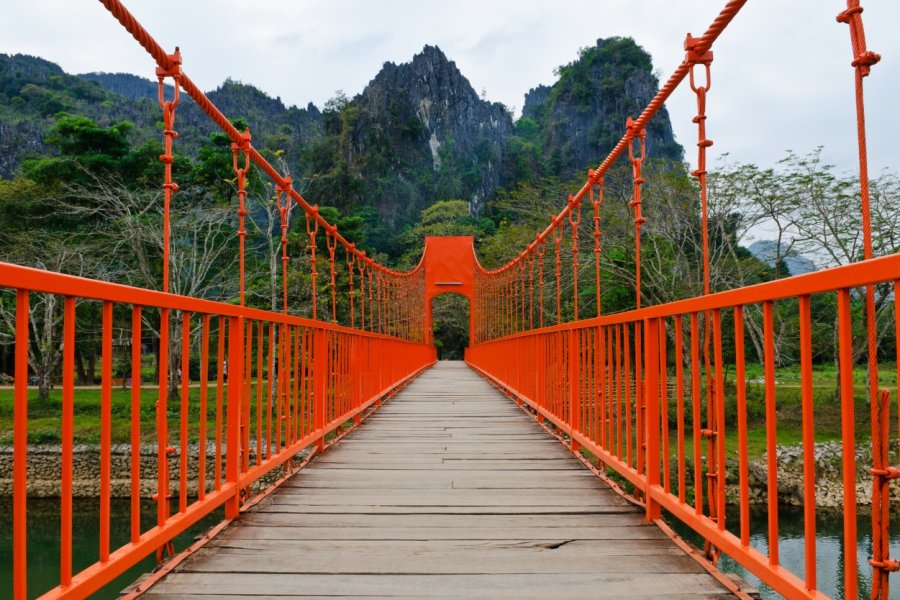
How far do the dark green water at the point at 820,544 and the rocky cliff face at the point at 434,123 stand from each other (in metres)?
35.1

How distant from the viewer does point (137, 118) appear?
37.3 m

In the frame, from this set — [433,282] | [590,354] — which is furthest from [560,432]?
[433,282]

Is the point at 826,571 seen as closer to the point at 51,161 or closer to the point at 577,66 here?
the point at 51,161

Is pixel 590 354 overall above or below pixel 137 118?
below

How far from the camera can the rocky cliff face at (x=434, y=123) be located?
4425 centimetres

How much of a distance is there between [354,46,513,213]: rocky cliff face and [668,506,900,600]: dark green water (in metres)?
35.1

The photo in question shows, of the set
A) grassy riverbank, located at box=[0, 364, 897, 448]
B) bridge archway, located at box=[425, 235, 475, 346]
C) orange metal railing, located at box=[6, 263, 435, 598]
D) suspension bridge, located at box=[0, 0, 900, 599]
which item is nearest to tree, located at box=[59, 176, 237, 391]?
grassy riverbank, located at box=[0, 364, 897, 448]

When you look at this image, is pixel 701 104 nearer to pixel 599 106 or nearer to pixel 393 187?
pixel 393 187

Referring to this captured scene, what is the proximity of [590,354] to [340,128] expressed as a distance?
45.3m

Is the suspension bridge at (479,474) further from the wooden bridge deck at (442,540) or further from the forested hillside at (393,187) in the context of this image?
the forested hillside at (393,187)

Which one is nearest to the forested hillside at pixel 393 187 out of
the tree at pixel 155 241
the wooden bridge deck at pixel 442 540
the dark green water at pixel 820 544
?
the tree at pixel 155 241

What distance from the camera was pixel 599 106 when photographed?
49375 millimetres

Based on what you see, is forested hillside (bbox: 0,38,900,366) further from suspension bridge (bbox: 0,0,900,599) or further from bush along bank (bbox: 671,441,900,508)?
suspension bridge (bbox: 0,0,900,599)

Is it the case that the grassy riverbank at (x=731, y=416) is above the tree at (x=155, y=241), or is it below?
below
